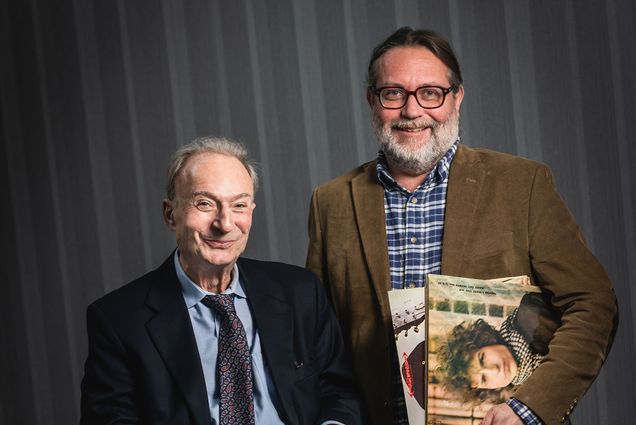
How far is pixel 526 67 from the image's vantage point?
126 inches

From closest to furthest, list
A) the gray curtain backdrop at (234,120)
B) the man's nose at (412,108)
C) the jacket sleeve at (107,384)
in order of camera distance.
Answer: the jacket sleeve at (107,384) → the man's nose at (412,108) → the gray curtain backdrop at (234,120)

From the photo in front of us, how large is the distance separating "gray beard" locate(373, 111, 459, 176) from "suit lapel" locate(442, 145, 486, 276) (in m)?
0.06

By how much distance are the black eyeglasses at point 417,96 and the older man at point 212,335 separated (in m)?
0.46

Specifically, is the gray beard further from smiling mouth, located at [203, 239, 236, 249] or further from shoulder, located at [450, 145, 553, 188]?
smiling mouth, located at [203, 239, 236, 249]

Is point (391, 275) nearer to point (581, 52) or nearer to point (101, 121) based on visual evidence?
point (581, 52)

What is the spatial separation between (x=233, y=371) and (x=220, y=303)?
0.18 m

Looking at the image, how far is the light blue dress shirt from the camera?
2121mm

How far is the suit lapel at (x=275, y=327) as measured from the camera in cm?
215

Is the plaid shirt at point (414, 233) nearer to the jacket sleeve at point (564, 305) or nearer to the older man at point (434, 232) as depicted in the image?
the older man at point (434, 232)

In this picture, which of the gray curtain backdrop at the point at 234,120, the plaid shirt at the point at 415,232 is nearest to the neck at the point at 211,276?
the plaid shirt at the point at 415,232

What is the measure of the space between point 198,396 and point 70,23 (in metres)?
2.44

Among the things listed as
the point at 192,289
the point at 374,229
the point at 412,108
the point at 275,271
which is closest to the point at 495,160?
the point at 412,108

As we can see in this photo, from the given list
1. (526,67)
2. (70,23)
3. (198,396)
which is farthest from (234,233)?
(70,23)

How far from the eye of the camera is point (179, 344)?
2098 mm
